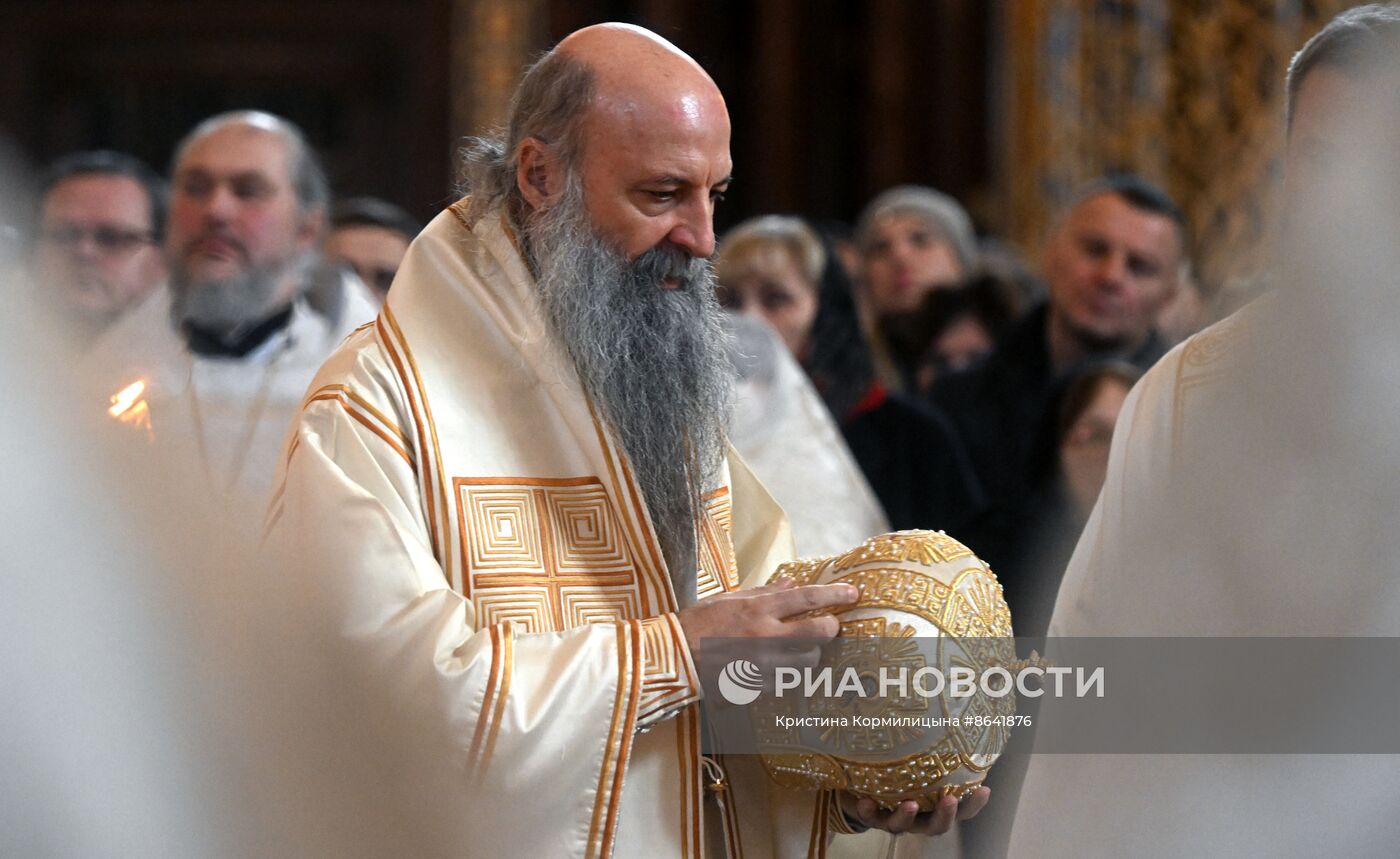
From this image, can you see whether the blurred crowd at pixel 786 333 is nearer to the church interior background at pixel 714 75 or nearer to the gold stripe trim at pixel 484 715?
the gold stripe trim at pixel 484 715

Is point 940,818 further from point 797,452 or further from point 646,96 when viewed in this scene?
point 797,452

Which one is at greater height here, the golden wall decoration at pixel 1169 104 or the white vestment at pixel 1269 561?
the golden wall decoration at pixel 1169 104

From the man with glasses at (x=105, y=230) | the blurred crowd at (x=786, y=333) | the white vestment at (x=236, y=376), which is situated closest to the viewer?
the white vestment at (x=236, y=376)

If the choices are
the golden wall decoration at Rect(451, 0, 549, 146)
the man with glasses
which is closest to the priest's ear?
the man with glasses

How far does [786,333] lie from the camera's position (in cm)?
517

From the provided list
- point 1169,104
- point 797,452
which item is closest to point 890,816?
point 797,452

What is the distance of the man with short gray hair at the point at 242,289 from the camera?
4.08 meters

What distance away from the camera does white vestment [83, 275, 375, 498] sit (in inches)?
148

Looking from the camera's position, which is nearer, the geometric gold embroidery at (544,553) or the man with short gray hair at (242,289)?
the geometric gold embroidery at (544,553)

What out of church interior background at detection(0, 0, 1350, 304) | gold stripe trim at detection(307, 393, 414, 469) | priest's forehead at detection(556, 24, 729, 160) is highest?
church interior background at detection(0, 0, 1350, 304)

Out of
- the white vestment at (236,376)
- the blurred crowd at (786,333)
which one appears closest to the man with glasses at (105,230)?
the blurred crowd at (786,333)

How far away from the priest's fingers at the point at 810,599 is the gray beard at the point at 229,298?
7.65ft

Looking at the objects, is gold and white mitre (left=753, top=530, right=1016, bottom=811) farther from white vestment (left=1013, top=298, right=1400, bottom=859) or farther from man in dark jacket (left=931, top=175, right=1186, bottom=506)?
man in dark jacket (left=931, top=175, right=1186, bottom=506)

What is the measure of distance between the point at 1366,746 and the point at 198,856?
1.23m
